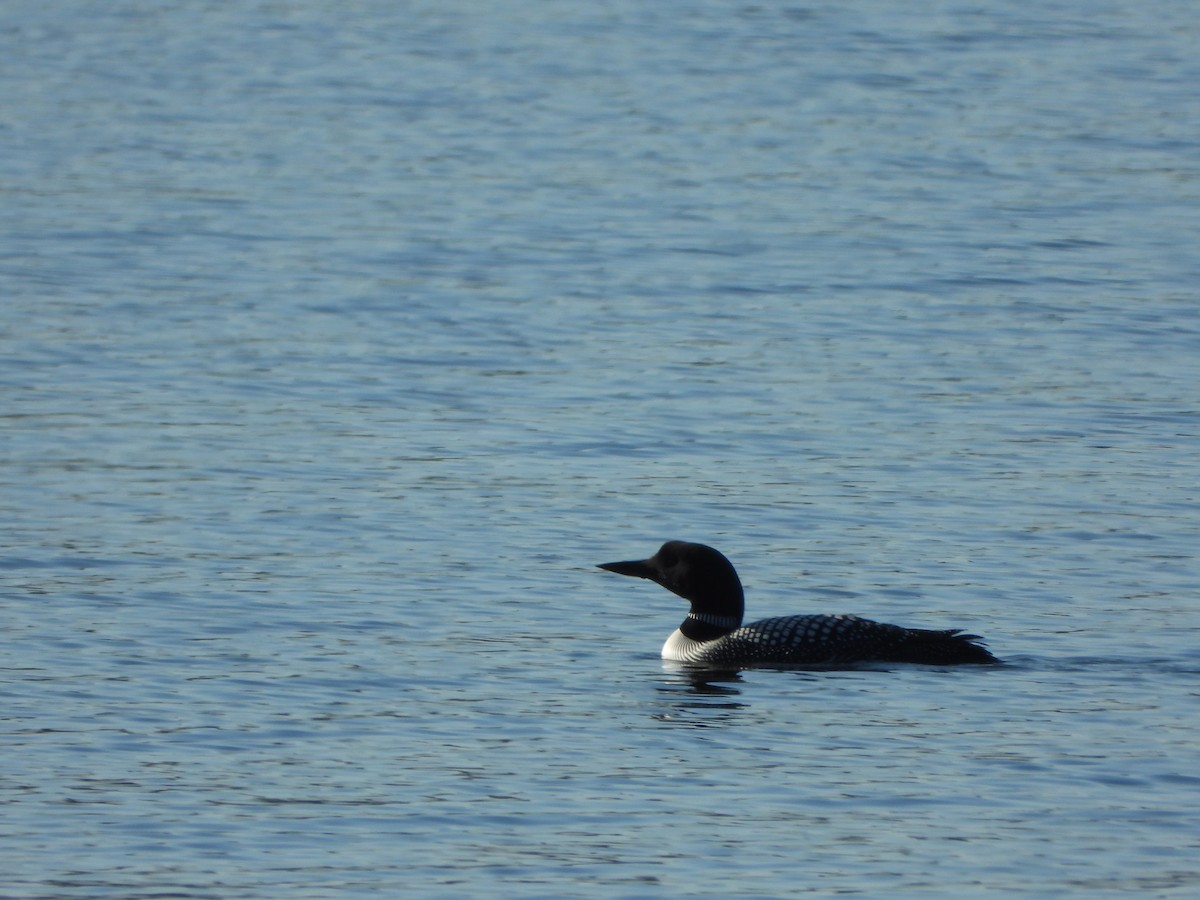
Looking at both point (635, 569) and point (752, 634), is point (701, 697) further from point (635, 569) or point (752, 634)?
point (635, 569)

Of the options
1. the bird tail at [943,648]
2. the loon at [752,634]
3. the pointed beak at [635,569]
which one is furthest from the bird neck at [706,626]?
the bird tail at [943,648]

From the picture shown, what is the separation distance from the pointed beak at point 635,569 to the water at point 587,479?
22 centimetres

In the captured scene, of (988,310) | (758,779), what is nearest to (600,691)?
(758,779)

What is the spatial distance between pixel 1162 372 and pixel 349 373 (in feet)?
15.6

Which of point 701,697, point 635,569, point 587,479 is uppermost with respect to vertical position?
point 635,569

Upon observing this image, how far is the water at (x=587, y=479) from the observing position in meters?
6.60

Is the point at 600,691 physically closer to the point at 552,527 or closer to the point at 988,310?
the point at 552,527

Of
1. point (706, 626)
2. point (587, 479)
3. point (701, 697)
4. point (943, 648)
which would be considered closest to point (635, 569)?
point (706, 626)

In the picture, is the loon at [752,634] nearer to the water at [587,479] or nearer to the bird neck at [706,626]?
the bird neck at [706,626]

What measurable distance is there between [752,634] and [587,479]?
2761mm

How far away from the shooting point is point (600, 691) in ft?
26.2

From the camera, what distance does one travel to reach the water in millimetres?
6598

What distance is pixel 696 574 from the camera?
351 inches

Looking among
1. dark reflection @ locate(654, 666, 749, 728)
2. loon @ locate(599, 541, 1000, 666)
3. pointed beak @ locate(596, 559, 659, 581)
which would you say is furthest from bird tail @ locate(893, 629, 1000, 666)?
pointed beak @ locate(596, 559, 659, 581)
